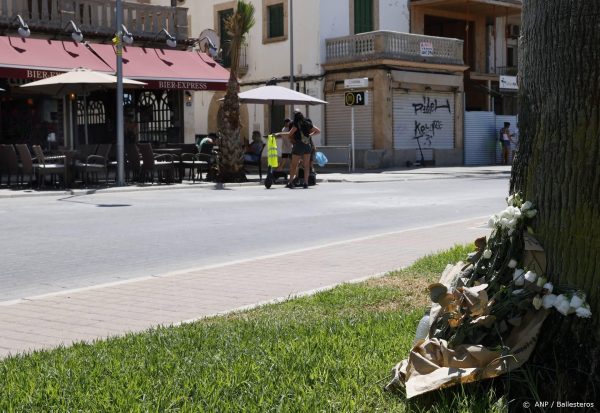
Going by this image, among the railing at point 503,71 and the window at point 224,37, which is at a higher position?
the window at point 224,37

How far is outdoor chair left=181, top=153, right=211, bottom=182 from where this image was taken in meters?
22.9

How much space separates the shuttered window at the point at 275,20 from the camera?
120 feet

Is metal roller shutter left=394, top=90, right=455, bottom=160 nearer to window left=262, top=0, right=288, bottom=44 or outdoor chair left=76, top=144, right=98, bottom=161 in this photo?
window left=262, top=0, right=288, bottom=44

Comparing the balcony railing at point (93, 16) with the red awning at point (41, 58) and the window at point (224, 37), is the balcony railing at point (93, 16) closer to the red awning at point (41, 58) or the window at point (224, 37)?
the red awning at point (41, 58)

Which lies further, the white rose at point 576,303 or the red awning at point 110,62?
the red awning at point 110,62

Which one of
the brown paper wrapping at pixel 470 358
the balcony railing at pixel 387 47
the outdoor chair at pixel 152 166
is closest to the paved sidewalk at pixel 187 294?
the brown paper wrapping at pixel 470 358

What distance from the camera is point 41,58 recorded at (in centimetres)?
2278

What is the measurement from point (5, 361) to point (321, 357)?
1.67 metres

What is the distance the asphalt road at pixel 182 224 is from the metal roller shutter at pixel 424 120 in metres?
15.4

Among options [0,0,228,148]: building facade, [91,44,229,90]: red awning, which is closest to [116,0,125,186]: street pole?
[0,0,228,148]: building facade

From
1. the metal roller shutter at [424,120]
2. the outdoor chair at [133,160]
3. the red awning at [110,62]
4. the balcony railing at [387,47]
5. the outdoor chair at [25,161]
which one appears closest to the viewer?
the outdoor chair at [25,161]

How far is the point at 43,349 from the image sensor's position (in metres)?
4.85

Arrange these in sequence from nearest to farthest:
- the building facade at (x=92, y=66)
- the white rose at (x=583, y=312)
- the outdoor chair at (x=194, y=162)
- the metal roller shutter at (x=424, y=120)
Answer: the white rose at (x=583, y=312) < the outdoor chair at (x=194, y=162) < the building facade at (x=92, y=66) < the metal roller shutter at (x=424, y=120)

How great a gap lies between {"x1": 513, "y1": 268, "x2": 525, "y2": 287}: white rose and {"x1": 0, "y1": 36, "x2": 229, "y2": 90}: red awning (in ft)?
65.1
